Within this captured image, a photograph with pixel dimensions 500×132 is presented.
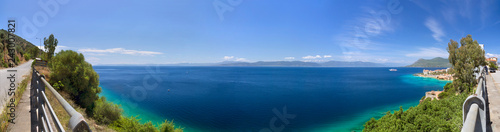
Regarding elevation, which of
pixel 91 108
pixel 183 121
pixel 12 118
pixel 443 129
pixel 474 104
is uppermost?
pixel 474 104

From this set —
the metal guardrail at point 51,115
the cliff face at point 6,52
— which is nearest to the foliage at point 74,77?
the cliff face at point 6,52

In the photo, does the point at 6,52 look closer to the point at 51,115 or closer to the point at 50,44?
the point at 50,44

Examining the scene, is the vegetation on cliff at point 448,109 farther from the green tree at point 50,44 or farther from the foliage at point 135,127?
the green tree at point 50,44

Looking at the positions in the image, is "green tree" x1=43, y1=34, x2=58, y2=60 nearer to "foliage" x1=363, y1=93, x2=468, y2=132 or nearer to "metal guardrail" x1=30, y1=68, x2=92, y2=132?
"metal guardrail" x1=30, y1=68, x2=92, y2=132

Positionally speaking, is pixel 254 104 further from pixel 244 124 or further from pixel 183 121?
pixel 183 121

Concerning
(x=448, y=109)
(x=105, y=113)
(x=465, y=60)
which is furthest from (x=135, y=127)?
(x=465, y=60)

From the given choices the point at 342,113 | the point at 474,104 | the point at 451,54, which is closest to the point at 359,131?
the point at 342,113

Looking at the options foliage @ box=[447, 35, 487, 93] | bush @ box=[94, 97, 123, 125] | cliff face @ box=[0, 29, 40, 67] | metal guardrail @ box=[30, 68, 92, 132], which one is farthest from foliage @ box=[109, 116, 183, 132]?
foliage @ box=[447, 35, 487, 93]
